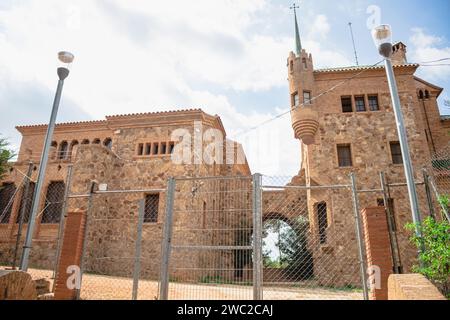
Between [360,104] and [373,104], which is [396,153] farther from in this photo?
[360,104]

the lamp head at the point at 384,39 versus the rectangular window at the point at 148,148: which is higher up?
the rectangular window at the point at 148,148

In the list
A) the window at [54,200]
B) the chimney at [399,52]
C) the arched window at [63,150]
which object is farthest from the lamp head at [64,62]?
the chimney at [399,52]

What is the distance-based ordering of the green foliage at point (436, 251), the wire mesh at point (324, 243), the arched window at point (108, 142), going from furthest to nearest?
the arched window at point (108, 142) < the wire mesh at point (324, 243) < the green foliage at point (436, 251)

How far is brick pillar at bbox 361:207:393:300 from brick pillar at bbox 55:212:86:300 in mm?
5874

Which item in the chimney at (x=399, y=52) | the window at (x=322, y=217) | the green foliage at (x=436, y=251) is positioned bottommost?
the green foliage at (x=436, y=251)

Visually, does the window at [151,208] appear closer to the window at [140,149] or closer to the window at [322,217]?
the window at [140,149]

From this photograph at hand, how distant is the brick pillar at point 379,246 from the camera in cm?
522

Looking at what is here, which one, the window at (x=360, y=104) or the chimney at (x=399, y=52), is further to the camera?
the chimney at (x=399, y=52)

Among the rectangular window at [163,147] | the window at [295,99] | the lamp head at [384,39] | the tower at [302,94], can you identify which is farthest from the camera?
the window at [295,99]

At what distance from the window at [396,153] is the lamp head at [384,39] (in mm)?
11788

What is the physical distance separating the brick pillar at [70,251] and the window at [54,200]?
38.7 ft

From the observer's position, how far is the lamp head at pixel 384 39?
5.65m

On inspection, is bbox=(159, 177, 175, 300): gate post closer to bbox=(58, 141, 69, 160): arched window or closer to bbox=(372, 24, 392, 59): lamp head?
bbox=(372, 24, 392, 59): lamp head
